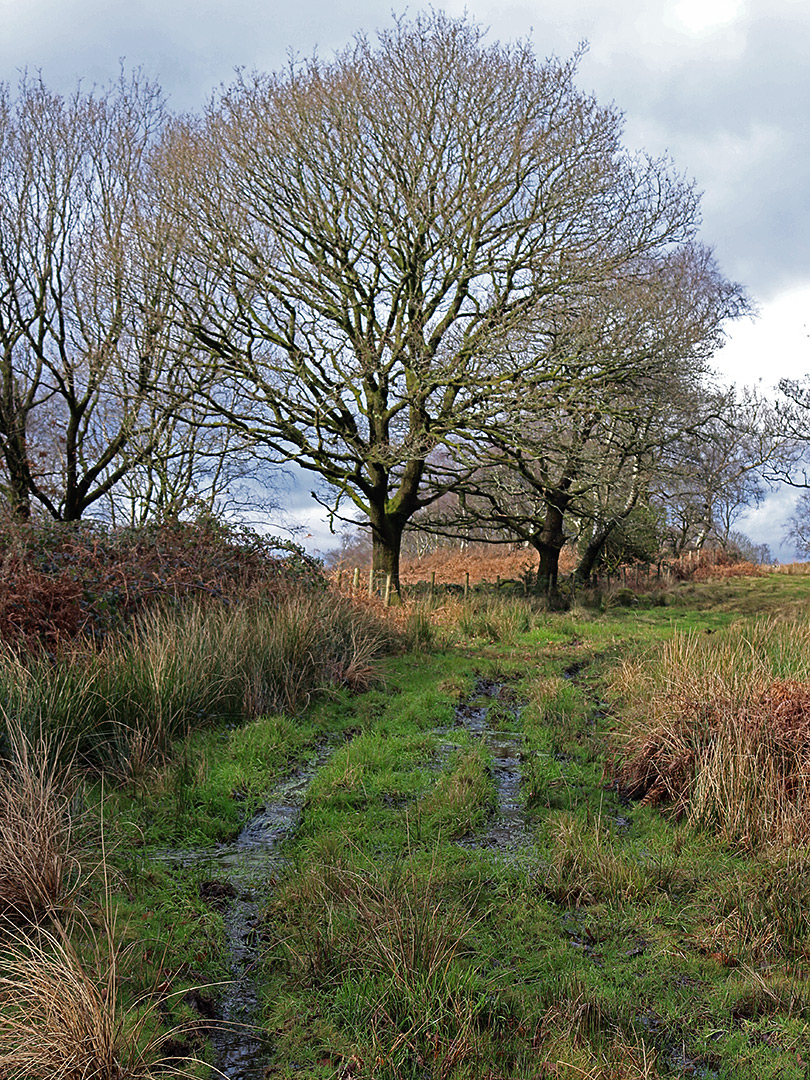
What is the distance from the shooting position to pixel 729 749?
207 inches

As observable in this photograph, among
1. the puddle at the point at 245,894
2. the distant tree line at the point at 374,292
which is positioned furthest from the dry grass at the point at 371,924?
the distant tree line at the point at 374,292

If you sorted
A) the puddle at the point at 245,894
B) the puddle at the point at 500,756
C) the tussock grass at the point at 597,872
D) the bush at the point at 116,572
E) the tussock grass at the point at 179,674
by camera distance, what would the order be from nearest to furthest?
the puddle at the point at 245,894
the tussock grass at the point at 597,872
the puddle at the point at 500,756
the tussock grass at the point at 179,674
the bush at the point at 116,572

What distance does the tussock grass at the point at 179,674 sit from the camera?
595 cm

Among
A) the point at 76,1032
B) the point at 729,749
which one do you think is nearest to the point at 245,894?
the point at 76,1032

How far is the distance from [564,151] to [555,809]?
13.7 m

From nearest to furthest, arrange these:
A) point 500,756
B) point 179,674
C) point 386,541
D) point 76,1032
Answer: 1. point 76,1032
2. point 500,756
3. point 179,674
4. point 386,541

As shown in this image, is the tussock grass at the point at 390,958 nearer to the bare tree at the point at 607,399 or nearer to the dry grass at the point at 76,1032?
the dry grass at the point at 76,1032

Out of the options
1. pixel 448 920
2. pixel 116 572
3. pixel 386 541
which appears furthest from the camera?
pixel 386 541

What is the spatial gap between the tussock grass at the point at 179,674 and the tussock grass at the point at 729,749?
11.7ft

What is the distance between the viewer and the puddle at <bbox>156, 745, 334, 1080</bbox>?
3.16m

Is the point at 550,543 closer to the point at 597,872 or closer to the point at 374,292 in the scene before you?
the point at 374,292

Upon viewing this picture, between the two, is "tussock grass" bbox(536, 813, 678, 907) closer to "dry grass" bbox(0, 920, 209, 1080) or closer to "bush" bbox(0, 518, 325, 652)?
"dry grass" bbox(0, 920, 209, 1080)

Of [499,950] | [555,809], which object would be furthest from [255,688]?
[499,950]

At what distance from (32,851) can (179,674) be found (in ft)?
10.7
